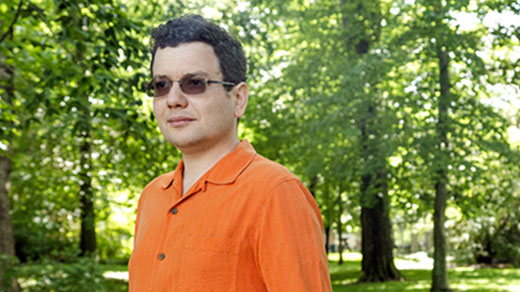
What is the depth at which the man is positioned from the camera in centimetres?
169

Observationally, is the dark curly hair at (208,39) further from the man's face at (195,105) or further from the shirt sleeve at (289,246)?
the shirt sleeve at (289,246)

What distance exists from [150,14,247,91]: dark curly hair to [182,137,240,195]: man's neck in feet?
0.69

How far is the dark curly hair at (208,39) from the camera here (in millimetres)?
1990

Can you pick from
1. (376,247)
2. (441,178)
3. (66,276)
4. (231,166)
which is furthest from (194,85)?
(376,247)

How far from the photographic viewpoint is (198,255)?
5.79 feet

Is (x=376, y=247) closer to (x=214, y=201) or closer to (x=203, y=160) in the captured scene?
(x=203, y=160)

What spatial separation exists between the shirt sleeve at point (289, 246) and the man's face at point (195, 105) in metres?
0.37

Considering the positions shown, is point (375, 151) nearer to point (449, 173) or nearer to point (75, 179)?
point (449, 173)

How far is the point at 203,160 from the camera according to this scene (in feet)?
6.63

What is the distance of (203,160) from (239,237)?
40 centimetres

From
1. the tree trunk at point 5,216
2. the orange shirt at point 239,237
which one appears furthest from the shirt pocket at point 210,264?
the tree trunk at point 5,216

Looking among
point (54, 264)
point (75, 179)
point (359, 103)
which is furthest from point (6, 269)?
point (359, 103)

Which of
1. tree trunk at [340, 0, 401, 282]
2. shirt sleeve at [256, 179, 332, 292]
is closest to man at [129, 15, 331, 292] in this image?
shirt sleeve at [256, 179, 332, 292]

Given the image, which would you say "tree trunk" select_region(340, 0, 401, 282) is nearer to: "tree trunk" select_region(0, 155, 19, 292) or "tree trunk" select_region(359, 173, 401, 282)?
"tree trunk" select_region(359, 173, 401, 282)
